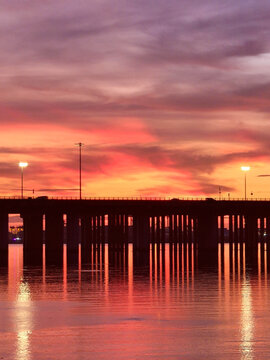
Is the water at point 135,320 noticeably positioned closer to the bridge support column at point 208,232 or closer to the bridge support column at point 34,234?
the bridge support column at point 34,234

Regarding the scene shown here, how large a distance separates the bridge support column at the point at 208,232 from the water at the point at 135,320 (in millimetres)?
119905

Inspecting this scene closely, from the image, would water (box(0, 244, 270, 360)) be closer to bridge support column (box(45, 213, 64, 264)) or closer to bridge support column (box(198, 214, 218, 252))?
bridge support column (box(45, 213, 64, 264))

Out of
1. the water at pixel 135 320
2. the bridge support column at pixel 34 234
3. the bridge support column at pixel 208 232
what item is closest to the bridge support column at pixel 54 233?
the bridge support column at pixel 34 234

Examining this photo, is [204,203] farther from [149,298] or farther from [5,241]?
[149,298]

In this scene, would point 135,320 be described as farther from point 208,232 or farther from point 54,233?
point 208,232

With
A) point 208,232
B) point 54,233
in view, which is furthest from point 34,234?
point 208,232

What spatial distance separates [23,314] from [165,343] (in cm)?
1258

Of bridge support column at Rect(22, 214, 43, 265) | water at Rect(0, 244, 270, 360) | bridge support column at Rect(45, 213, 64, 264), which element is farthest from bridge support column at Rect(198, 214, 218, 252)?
water at Rect(0, 244, 270, 360)

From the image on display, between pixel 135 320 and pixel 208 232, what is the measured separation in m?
151

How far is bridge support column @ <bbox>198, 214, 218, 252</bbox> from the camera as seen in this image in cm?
18825

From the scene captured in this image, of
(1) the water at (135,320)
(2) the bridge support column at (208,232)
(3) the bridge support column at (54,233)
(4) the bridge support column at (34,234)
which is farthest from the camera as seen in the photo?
(2) the bridge support column at (208,232)

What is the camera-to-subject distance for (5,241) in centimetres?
17500

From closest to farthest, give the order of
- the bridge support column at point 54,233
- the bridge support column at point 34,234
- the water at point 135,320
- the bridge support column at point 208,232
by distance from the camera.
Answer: the water at point 135,320 < the bridge support column at point 54,233 < the bridge support column at point 34,234 < the bridge support column at point 208,232

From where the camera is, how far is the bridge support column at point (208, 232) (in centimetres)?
18825
